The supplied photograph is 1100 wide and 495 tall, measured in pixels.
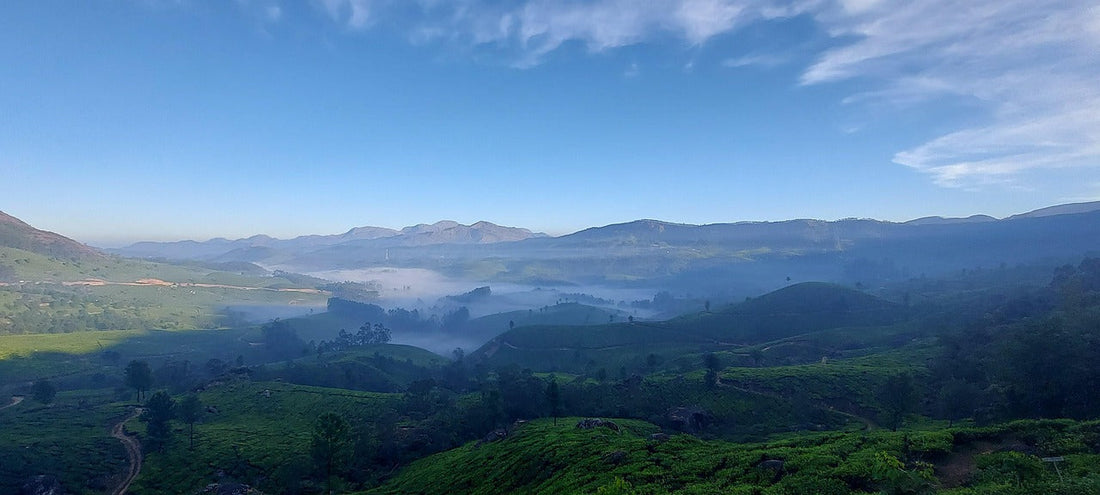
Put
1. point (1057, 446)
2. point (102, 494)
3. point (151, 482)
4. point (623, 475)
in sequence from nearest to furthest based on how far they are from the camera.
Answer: point (1057, 446) → point (623, 475) → point (102, 494) → point (151, 482)

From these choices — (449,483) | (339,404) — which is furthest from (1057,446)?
(339,404)

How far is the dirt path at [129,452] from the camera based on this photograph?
252ft

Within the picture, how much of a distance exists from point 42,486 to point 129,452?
24935 mm

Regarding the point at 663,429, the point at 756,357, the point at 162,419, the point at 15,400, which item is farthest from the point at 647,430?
the point at 15,400

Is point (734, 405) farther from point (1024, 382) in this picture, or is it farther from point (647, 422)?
point (1024, 382)

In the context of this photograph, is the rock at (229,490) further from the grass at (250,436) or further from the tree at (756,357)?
the tree at (756,357)

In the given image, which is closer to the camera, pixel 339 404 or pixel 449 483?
pixel 449 483

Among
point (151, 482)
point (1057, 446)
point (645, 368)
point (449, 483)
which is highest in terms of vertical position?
point (1057, 446)

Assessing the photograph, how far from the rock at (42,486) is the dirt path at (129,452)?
6.89m

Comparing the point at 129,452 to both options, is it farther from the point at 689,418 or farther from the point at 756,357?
A: the point at 756,357

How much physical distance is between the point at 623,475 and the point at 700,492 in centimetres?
886

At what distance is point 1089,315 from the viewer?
319ft

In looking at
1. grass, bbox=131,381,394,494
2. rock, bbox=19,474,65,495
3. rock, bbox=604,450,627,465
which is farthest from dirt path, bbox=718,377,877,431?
rock, bbox=19,474,65,495

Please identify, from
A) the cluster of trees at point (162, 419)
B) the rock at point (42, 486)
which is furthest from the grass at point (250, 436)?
the rock at point (42, 486)
